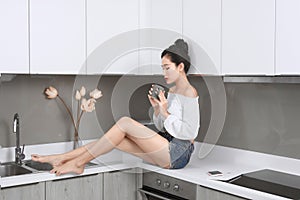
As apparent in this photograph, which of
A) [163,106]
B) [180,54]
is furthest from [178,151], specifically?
[180,54]

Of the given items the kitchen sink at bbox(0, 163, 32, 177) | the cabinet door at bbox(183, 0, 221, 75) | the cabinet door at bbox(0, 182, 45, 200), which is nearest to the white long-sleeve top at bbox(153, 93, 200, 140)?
the cabinet door at bbox(183, 0, 221, 75)

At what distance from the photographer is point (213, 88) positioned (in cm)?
308

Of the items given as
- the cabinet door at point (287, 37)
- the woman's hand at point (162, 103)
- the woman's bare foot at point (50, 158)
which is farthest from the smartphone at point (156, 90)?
the cabinet door at point (287, 37)

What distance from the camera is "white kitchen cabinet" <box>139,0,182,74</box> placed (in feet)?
9.48

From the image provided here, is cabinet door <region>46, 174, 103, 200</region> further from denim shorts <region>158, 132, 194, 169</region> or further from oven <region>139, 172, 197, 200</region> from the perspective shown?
denim shorts <region>158, 132, 194, 169</region>

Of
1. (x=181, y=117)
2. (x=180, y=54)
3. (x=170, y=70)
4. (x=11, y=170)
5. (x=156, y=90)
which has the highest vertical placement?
(x=180, y=54)

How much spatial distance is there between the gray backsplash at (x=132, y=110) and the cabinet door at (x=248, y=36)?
353mm

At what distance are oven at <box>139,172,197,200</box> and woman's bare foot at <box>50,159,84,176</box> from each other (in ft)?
1.57

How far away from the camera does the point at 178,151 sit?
2805 millimetres

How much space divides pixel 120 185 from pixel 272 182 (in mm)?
1040

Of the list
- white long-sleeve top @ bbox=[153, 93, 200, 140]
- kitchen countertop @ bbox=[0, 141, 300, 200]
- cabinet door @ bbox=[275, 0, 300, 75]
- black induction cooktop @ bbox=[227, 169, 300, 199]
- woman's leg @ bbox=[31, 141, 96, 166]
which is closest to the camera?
cabinet door @ bbox=[275, 0, 300, 75]

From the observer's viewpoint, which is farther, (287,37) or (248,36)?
(248,36)

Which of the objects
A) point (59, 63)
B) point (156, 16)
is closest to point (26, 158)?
point (59, 63)

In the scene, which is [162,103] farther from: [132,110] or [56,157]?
[56,157]
